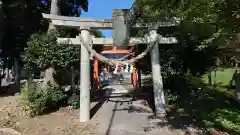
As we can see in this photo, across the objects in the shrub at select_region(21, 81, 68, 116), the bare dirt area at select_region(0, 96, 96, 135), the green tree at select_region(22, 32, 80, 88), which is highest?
the green tree at select_region(22, 32, 80, 88)

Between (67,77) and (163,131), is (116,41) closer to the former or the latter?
(163,131)

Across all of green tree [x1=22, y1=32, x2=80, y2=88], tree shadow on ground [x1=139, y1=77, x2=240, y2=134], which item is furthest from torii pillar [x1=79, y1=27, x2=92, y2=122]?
tree shadow on ground [x1=139, y1=77, x2=240, y2=134]

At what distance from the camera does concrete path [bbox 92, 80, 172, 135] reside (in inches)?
276

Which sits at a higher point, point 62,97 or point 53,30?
point 53,30

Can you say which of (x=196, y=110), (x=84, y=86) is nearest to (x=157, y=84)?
(x=196, y=110)

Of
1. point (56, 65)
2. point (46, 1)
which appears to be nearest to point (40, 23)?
point (46, 1)

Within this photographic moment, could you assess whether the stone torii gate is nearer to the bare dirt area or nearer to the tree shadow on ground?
the bare dirt area

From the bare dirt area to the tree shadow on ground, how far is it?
2.51 meters

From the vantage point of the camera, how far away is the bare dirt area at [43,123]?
7387 millimetres

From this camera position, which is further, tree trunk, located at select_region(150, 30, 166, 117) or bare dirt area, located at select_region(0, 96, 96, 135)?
tree trunk, located at select_region(150, 30, 166, 117)

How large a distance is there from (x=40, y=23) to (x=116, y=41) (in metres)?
10.2

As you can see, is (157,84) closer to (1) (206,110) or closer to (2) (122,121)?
(2) (122,121)

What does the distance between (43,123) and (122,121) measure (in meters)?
2.50

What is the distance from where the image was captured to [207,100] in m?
10.1
